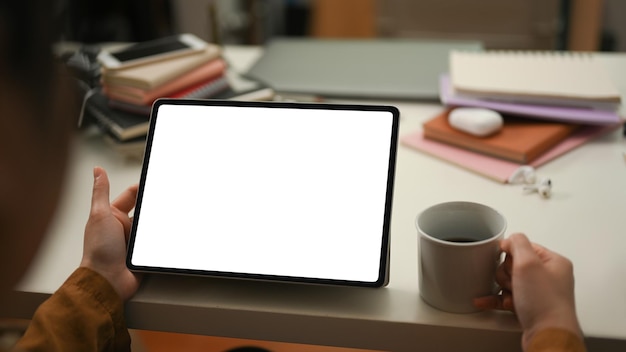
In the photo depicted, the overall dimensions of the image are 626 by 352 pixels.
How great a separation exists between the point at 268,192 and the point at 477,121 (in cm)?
41

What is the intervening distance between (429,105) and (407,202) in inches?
14.0

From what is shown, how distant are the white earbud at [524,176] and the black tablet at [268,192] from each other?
27cm

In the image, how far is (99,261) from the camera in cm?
73

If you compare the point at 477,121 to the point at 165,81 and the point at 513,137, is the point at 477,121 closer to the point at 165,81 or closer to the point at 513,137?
the point at 513,137

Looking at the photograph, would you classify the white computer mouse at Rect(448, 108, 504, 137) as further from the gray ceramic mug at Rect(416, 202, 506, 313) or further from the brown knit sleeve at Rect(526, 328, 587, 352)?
the brown knit sleeve at Rect(526, 328, 587, 352)

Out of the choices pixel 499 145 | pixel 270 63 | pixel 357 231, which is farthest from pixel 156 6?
pixel 357 231

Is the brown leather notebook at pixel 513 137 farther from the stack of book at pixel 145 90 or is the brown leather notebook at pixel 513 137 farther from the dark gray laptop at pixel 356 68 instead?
the stack of book at pixel 145 90

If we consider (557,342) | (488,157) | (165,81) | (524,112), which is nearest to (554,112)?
(524,112)

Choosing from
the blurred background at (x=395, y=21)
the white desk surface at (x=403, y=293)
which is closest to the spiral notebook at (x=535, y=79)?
the white desk surface at (x=403, y=293)

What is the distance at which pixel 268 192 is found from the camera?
2.45ft

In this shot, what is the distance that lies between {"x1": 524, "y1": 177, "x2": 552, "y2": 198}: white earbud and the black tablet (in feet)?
0.88

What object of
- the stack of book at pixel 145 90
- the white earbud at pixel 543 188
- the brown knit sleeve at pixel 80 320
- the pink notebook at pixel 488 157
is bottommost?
the brown knit sleeve at pixel 80 320

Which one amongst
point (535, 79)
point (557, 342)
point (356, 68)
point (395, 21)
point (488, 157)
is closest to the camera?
point (557, 342)

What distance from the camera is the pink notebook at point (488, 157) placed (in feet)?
3.10
